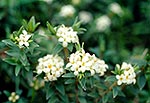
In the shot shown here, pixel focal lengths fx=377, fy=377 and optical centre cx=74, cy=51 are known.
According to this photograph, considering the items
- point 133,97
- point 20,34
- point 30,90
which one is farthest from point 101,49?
point 20,34

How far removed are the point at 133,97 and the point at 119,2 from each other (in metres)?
1.34

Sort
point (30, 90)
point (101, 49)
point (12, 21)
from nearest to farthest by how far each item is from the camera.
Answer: point (30, 90) → point (101, 49) → point (12, 21)

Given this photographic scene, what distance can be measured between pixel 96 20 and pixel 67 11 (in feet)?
1.09

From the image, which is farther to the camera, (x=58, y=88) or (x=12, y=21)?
(x=12, y=21)

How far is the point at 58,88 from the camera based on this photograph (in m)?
2.53

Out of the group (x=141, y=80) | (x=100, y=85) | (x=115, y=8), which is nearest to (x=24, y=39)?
(x=100, y=85)

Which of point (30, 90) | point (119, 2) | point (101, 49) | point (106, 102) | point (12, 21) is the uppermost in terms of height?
point (119, 2)

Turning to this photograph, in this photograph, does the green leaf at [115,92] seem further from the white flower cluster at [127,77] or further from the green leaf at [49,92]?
the green leaf at [49,92]

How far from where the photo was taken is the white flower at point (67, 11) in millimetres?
3505

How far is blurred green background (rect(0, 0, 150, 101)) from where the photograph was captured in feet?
11.0

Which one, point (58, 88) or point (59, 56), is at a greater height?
point (59, 56)

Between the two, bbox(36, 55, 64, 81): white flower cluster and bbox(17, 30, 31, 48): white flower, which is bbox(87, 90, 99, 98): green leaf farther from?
bbox(17, 30, 31, 48): white flower

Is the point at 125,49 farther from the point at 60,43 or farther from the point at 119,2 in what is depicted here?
the point at 60,43

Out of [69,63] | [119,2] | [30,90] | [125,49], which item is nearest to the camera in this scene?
[69,63]
